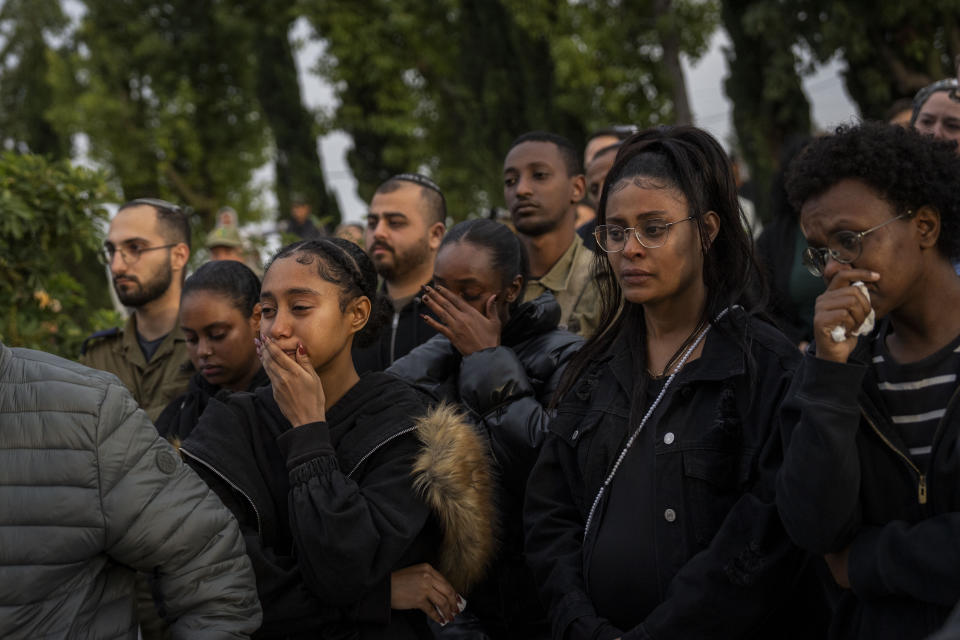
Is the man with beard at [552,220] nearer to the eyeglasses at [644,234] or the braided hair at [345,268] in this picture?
the braided hair at [345,268]

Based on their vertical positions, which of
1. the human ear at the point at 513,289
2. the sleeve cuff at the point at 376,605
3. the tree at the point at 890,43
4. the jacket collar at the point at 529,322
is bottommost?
the sleeve cuff at the point at 376,605

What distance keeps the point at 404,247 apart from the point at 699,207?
2.71m

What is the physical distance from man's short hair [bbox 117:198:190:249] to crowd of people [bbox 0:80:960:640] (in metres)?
2.43

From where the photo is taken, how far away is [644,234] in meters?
3.14

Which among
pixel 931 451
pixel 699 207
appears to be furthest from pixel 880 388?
pixel 699 207

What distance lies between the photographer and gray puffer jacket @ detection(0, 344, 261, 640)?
2557 millimetres

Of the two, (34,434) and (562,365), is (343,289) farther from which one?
(34,434)

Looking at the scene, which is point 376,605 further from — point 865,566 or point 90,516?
point 865,566

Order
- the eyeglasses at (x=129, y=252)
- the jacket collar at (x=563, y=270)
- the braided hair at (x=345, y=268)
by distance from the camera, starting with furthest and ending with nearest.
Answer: the eyeglasses at (x=129, y=252) → the jacket collar at (x=563, y=270) → the braided hair at (x=345, y=268)

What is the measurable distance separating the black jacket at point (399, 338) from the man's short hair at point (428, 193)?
80 centimetres

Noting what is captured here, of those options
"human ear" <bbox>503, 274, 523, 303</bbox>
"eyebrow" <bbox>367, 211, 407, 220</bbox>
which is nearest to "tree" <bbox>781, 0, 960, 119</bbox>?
"eyebrow" <bbox>367, 211, 407, 220</bbox>

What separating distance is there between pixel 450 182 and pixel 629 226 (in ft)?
75.6

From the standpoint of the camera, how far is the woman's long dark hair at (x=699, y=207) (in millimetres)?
3195

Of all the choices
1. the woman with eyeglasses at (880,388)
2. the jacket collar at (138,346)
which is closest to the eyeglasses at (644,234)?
the woman with eyeglasses at (880,388)
